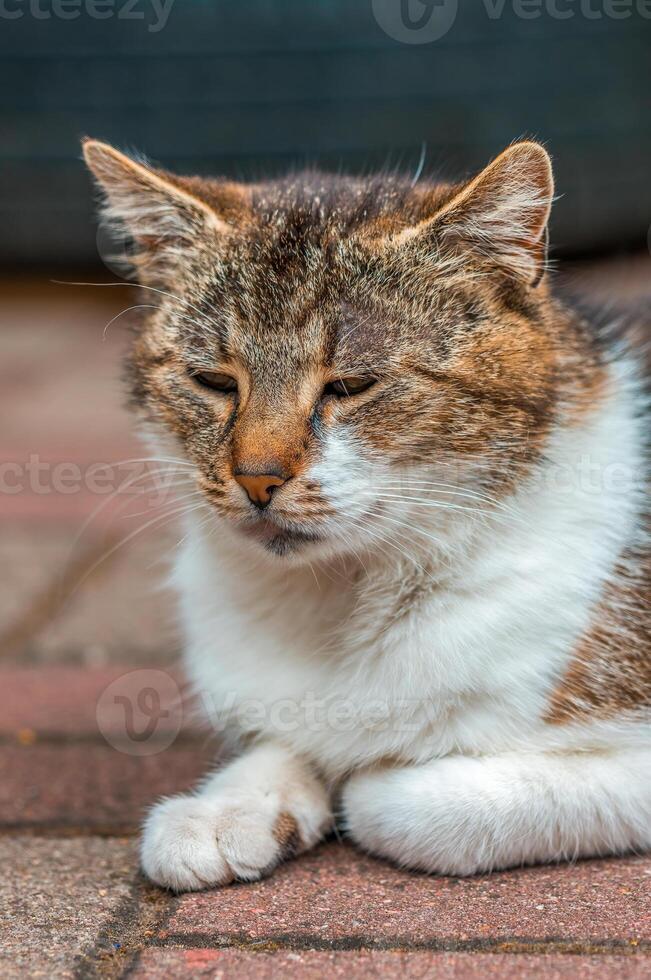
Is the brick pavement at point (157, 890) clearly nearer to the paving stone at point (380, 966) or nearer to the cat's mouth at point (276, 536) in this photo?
the paving stone at point (380, 966)

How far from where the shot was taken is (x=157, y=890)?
1.94 meters

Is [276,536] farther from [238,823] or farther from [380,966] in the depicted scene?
[380,966]

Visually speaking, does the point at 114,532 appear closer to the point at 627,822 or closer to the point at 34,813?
the point at 34,813

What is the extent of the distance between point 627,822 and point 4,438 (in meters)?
4.10

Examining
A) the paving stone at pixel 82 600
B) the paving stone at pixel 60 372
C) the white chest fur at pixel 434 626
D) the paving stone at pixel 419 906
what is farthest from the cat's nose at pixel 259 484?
the paving stone at pixel 60 372

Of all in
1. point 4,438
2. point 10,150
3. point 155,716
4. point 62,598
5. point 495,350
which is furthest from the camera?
point 10,150

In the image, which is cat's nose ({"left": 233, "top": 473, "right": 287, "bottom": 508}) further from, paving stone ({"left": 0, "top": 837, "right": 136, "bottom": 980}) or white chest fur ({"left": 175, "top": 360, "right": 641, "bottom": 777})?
paving stone ({"left": 0, "top": 837, "right": 136, "bottom": 980})

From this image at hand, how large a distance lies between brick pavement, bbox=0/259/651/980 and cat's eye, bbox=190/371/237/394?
86 cm

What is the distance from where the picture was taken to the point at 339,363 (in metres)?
2.08

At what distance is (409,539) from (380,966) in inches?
30.0

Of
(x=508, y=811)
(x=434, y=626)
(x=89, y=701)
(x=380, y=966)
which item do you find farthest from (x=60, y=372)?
(x=380, y=966)

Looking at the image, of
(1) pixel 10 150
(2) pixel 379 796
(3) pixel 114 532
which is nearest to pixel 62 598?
(3) pixel 114 532

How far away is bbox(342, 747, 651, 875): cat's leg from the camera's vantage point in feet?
6.48

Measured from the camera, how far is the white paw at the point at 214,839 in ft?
6.33
